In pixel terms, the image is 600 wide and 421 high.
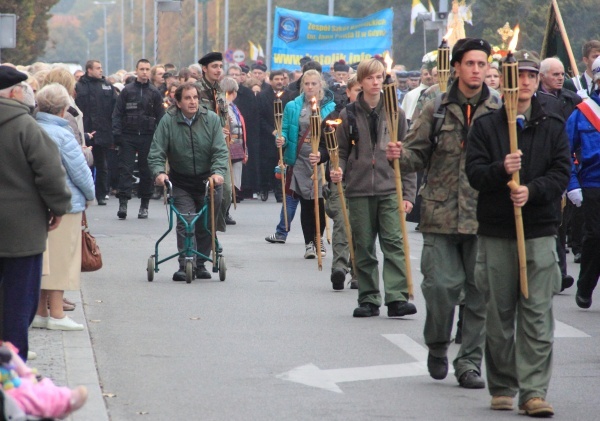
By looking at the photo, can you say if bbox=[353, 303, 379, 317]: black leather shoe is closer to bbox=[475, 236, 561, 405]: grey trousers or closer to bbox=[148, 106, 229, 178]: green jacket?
bbox=[148, 106, 229, 178]: green jacket

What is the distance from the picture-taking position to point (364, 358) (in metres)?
9.34

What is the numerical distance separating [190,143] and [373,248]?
282 cm

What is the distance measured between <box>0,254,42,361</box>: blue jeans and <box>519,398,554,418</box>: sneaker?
2.65 m

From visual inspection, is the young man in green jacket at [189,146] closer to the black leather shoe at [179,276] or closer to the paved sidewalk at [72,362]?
the black leather shoe at [179,276]

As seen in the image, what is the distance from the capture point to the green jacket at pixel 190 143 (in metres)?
13.2

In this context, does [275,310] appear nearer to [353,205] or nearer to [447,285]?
[353,205]

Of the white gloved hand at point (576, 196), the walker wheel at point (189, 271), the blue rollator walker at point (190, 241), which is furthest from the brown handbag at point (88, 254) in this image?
the white gloved hand at point (576, 196)

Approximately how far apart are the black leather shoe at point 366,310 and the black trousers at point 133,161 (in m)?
9.79

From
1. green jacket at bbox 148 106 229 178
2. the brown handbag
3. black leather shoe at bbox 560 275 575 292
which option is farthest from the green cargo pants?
green jacket at bbox 148 106 229 178

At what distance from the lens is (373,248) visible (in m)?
11.1

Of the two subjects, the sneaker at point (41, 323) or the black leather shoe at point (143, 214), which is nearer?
the sneaker at point (41, 323)

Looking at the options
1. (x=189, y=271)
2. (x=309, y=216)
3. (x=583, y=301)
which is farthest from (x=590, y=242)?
(x=309, y=216)

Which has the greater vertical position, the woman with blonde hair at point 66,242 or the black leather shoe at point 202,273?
the woman with blonde hair at point 66,242

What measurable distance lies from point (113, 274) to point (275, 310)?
9.64 feet
